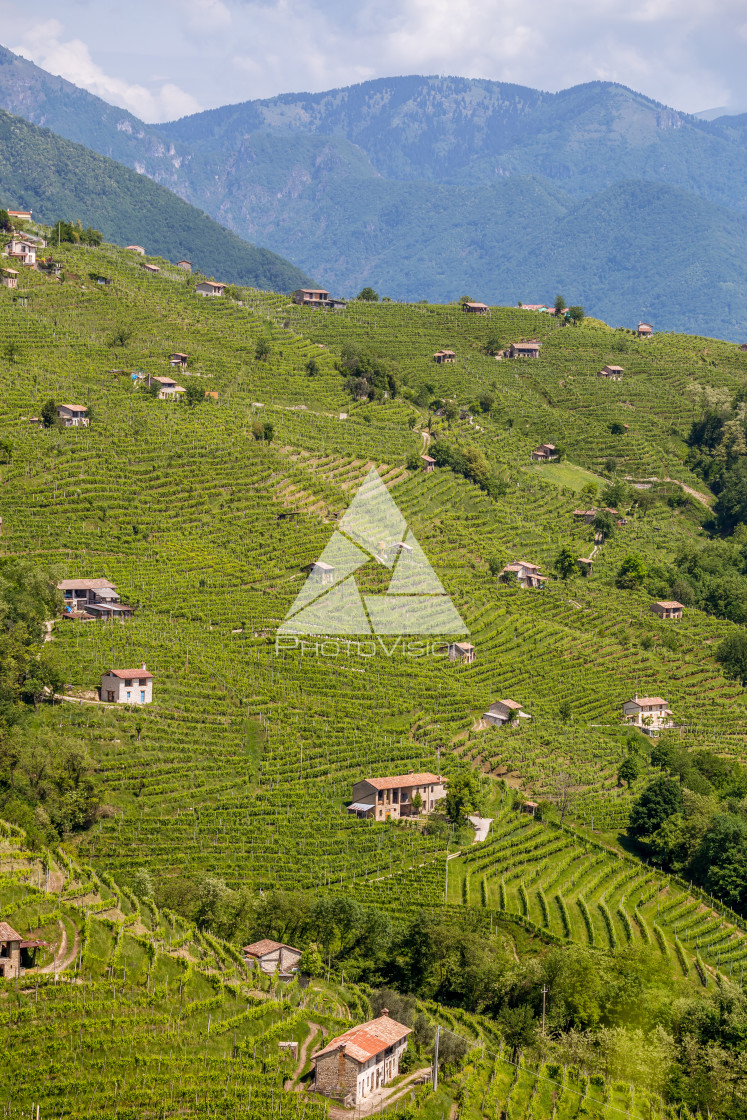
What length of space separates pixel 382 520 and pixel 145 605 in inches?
594

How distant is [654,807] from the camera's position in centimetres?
4053

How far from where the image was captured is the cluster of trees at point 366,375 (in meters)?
72.5

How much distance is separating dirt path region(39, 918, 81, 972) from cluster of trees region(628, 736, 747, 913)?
19.2m

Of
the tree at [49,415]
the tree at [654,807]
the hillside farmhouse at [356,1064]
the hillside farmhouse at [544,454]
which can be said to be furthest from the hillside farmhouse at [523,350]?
the hillside farmhouse at [356,1064]

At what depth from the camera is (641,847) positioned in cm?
4050

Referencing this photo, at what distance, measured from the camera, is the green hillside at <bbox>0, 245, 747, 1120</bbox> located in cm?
2786

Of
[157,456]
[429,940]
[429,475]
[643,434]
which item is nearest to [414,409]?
[429,475]

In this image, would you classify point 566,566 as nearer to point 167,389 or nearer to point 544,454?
point 544,454

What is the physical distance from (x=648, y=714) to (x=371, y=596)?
36.8 ft

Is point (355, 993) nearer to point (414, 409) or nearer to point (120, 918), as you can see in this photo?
point (120, 918)

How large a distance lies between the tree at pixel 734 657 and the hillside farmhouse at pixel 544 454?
20.3m

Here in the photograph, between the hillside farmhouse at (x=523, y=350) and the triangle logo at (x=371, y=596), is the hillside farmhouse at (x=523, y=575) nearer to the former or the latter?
the triangle logo at (x=371, y=596)

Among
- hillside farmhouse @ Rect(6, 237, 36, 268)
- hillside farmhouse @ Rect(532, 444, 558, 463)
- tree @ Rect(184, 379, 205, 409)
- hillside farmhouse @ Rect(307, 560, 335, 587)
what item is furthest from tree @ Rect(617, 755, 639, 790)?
hillside farmhouse @ Rect(6, 237, 36, 268)

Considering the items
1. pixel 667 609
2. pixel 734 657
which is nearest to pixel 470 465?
pixel 667 609
